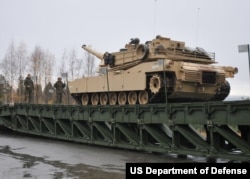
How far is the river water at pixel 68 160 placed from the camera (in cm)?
1111

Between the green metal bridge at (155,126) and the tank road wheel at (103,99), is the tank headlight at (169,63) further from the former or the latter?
the tank road wheel at (103,99)

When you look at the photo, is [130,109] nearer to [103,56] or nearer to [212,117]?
[212,117]

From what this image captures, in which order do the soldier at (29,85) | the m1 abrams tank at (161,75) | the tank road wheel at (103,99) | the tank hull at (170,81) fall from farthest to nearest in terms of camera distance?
the soldier at (29,85) → the tank road wheel at (103,99) → the m1 abrams tank at (161,75) → the tank hull at (170,81)

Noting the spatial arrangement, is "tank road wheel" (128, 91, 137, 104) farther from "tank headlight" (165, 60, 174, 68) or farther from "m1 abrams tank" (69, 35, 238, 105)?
"tank headlight" (165, 60, 174, 68)

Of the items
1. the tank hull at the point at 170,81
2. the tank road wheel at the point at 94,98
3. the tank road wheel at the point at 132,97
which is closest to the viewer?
the tank hull at the point at 170,81

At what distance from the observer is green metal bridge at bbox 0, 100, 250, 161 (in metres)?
11.8

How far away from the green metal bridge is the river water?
0.47 m

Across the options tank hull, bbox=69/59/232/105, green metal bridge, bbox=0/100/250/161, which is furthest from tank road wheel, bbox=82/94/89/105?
tank hull, bbox=69/59/232/105

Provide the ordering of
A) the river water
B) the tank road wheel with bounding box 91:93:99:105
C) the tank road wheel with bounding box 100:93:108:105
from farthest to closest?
the tank road wheel with bounding box 91:93:99:105 < the tank road wheel with bounding box 100:93:108:105 < the river water

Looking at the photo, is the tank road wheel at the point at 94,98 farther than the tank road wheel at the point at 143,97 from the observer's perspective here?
Yes

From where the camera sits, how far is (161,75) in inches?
663

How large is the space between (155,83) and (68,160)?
516 centimetres

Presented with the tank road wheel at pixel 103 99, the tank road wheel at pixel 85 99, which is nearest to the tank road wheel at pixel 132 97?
the tank road wheel at pixel 103 99

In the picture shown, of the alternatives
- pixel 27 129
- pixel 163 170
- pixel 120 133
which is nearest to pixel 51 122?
pixel 27 129
